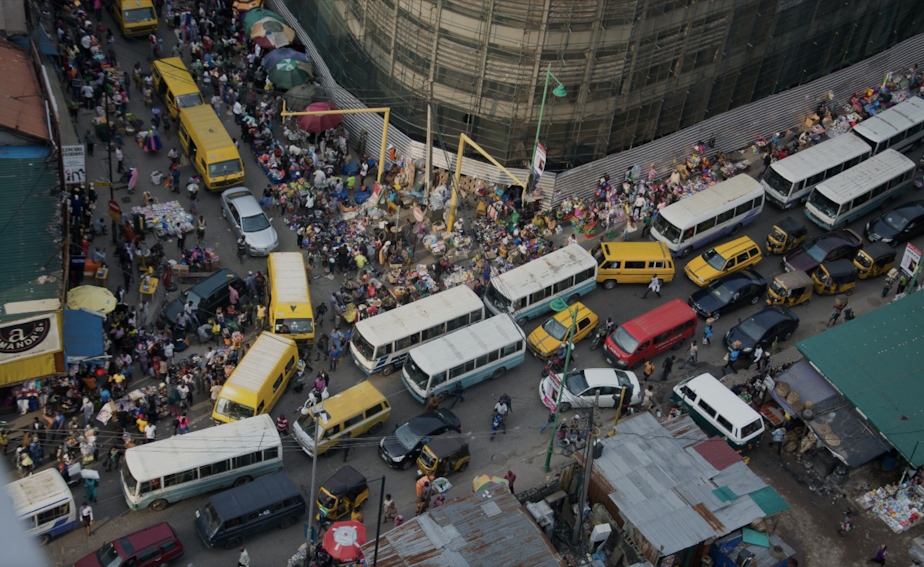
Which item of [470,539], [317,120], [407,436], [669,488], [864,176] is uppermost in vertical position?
[864,176]

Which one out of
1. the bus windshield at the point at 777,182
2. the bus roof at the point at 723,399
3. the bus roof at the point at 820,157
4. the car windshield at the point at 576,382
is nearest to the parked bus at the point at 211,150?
the car windshield at the point at 576,382

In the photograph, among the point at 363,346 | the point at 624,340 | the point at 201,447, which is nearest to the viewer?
the point at 201,447

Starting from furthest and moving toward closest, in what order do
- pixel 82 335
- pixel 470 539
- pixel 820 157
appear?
pixel 820 157 < pixel 82 335 < pixel 470 539

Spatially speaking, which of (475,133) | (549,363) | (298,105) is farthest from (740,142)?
(298,105)

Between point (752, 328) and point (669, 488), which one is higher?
point (752, 328)

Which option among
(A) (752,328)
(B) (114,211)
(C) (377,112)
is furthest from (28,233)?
(A) (752,328)

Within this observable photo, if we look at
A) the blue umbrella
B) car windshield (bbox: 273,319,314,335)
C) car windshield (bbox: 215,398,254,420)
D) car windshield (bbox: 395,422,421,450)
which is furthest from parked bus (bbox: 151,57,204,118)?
car windshield (bbox: 395,422,421,450)

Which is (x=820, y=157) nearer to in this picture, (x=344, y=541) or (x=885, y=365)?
(x=885, y=365)

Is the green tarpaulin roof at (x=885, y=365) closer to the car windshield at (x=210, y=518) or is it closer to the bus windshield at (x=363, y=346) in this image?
the bus windshield at (x=363, y=346)
